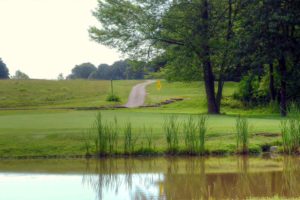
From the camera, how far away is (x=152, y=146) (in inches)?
803

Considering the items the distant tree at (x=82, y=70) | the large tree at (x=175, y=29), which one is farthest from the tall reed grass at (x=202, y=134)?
the distant tree at (x=82, y=70)

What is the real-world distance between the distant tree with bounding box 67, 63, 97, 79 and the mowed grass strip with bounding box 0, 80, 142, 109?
6505 centimetres

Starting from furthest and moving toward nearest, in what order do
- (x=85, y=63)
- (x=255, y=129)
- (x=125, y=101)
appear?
(x=85, y=63) < (x=125, y=101) < (x=255, y=129)

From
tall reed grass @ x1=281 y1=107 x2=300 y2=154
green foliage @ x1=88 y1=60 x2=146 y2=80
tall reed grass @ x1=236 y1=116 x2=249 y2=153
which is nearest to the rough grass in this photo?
tall reed grass @ x1=236 y1=116 x2=249 y2=153

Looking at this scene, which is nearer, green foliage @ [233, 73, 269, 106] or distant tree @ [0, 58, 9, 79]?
green foliage @ [233, 73, 269, 106]

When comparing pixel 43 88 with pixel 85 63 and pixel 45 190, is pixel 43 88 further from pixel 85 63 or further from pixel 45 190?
pixel 85 63

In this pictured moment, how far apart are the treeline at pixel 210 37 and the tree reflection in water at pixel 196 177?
17.8m

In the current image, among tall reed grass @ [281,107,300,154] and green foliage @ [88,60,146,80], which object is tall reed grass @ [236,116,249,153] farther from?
green foliage @ [88,60,146,80]

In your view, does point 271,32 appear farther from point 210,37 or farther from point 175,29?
point 175,29

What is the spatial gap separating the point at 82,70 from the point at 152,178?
140558 millimetres

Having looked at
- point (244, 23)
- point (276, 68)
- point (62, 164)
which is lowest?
point (62, 164)

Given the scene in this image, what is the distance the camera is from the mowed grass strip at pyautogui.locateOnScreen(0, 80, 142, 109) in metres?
62.5

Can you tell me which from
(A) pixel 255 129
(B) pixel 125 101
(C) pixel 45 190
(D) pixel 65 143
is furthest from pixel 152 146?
(B) pixel 125 101

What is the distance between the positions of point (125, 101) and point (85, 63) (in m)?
94.8
